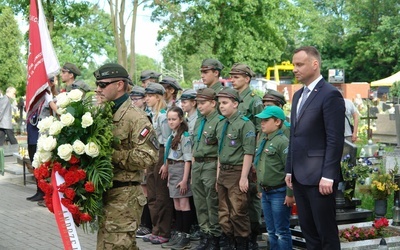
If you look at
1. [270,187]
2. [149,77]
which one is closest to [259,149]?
[270,187]

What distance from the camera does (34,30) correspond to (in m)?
9.66

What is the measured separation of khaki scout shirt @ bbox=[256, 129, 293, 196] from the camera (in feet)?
23.9

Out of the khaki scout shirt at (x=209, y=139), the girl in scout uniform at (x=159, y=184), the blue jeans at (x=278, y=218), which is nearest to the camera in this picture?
the blue jeans at (x=278, y=218)

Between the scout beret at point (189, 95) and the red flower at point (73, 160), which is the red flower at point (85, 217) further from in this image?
the scout beret at point (189, 95)

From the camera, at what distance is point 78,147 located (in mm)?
5477

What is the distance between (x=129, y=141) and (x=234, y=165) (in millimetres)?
2263

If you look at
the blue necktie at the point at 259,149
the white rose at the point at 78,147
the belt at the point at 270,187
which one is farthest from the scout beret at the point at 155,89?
the white rose at the point at 78,147

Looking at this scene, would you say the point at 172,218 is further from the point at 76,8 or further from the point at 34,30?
the point at 76,8

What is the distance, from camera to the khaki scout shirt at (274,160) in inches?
287

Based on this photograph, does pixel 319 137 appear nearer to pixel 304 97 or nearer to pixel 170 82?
pixel 304 97

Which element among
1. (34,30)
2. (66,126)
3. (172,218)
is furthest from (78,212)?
(34,30)

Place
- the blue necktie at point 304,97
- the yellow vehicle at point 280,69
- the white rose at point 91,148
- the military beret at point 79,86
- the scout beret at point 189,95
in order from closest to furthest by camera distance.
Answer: the white rose at point 91,148 < the blue necktie at point 304,97 < the scout beret at point 189,95 < the military beret at point 79,86 < the yellow vehicle at point 280,69

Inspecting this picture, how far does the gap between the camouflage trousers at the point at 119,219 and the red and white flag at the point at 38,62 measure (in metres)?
3.61

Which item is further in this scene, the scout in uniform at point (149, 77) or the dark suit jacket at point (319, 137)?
the scout in uniform at point (149, 77)
